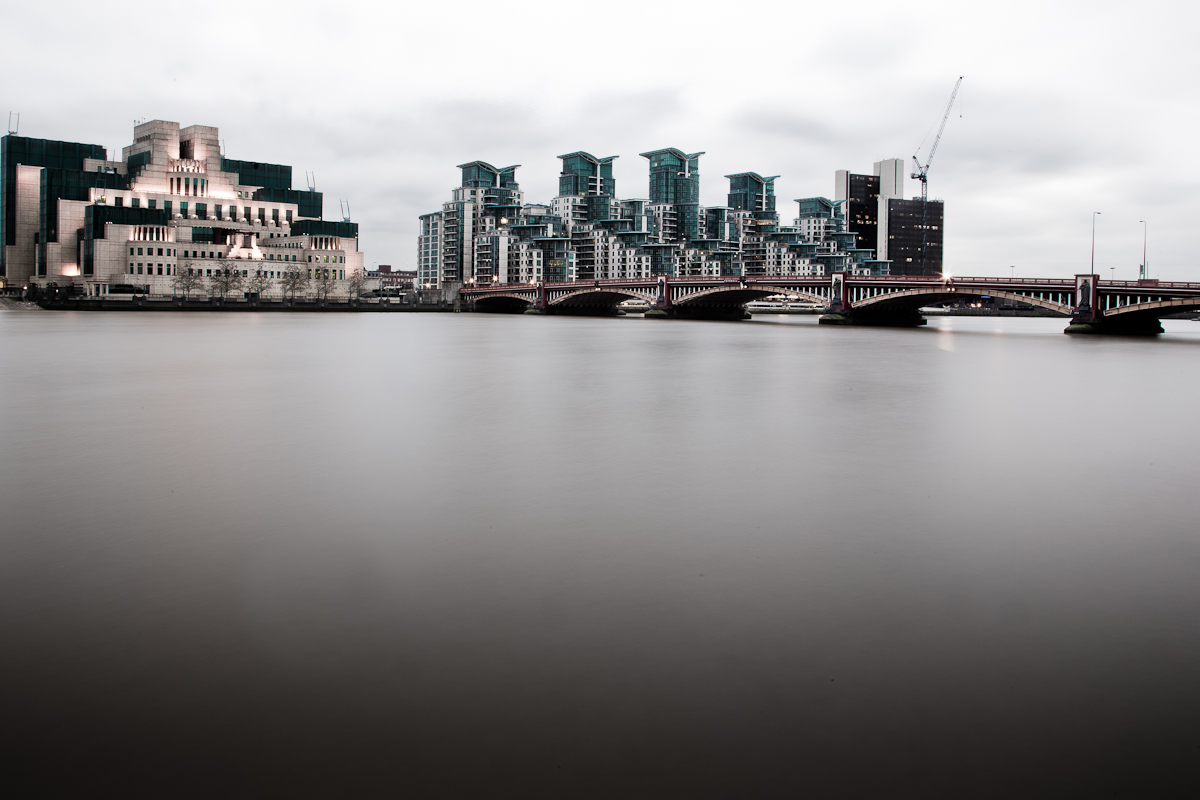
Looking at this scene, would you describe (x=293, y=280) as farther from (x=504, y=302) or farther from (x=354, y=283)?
(x=504, y=302)

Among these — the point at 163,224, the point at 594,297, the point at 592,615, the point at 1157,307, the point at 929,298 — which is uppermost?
the point at 163,224

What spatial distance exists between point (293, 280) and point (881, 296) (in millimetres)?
72923

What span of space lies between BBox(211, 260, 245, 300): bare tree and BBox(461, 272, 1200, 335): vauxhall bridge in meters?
30.1

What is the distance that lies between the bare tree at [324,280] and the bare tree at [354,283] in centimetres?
180

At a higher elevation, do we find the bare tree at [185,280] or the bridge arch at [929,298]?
the bare tree at [185,280]

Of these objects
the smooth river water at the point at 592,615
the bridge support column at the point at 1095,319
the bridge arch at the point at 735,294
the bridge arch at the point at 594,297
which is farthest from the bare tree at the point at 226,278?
the smooth river water at the point at 592,615

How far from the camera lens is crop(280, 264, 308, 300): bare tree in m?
111

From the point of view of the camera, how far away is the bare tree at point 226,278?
104375 millimetres

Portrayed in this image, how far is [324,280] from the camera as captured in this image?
115 m

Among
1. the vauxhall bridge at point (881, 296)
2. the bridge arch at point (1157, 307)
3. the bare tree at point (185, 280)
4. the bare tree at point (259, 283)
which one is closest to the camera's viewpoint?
the bridge arch at point (1157, 307)

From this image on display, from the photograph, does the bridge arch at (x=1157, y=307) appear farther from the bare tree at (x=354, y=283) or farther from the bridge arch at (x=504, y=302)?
the bare tree at (x=354, y=283)

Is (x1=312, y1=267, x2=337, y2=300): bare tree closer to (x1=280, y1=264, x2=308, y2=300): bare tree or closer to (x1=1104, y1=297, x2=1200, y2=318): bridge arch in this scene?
(x1=280, y1=264, x2=308, y2=300): bare tree

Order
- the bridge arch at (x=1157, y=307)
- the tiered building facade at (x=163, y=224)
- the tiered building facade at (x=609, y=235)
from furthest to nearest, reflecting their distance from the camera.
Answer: the tiered building facade at (x=609, y=235)
the tiered building facade at (x=163, y=224)
the bridge arch at (x=1157, y=307)

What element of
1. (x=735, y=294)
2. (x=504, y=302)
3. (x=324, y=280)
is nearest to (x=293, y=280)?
(x=324, y=280)
